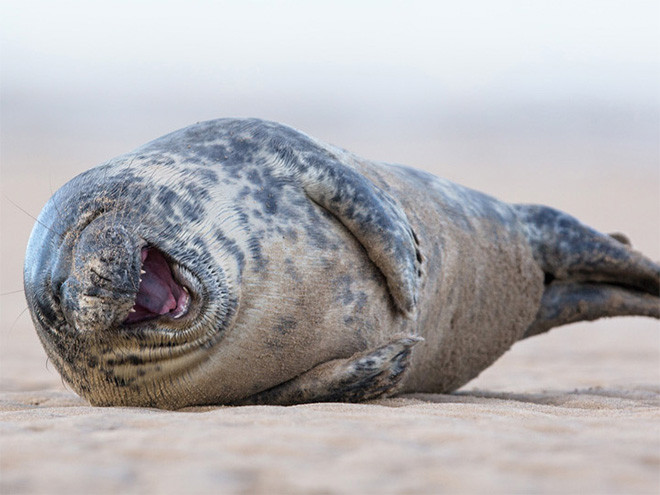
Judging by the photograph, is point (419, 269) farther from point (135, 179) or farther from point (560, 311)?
point (560, 311)

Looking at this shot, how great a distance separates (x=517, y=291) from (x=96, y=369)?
2582mm

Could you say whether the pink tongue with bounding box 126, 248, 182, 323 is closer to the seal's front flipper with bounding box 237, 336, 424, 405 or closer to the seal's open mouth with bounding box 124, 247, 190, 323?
the seal's open mouth with bounding box 124, 247, 190, 323

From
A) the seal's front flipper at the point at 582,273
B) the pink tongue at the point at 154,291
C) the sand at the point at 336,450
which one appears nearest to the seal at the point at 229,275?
the pink tongue at the point at 154,291

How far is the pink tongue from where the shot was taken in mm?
3576

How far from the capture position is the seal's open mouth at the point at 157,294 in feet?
11.7

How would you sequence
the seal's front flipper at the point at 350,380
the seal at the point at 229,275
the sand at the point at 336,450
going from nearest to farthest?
the sand at the point at 336,450, the seal at the point at 229,275, the seal's front flipper at the point at 350,380

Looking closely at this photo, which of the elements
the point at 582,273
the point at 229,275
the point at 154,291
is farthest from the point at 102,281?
the point at 582,273

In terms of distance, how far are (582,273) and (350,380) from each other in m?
2.52

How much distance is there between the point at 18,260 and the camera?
1641 centimetres

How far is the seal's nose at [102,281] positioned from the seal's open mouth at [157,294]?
11cm

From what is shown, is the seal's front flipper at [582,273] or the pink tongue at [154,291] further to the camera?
the seal's front flipper at [582,273]

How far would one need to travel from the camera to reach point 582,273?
569 cm

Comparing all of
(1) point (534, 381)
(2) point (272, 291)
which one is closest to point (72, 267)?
(2) point (272, 291)

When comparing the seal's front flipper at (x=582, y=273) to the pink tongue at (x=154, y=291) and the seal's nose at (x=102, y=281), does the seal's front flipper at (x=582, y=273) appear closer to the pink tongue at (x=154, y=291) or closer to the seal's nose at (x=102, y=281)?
the pink tongue at (x=154, y=291)
